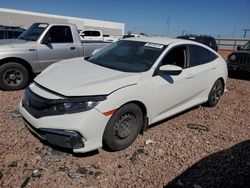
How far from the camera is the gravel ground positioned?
299 centimetres

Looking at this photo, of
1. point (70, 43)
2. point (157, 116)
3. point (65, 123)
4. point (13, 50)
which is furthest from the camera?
point (70, 43)

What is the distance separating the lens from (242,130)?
4781 millimetres

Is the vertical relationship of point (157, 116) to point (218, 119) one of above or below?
above

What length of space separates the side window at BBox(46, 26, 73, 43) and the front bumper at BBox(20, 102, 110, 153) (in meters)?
4.24

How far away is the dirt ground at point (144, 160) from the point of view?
299cm

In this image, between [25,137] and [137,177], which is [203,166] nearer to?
[137,177]

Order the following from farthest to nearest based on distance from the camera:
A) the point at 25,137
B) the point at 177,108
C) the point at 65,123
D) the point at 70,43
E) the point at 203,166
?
the point at 70,43, the point at 177,108, the point at 25,137, the point at 203,166, the point at 65,123

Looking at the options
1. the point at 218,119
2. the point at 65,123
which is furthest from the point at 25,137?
the point at 218,119

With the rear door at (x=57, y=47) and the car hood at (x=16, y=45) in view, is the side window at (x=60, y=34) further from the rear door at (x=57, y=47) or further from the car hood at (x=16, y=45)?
the car hood at (x=16, y=45)

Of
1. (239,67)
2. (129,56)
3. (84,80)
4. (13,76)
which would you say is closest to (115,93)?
(84,80)

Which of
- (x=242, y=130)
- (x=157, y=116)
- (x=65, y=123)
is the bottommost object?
(x=242, y=130)

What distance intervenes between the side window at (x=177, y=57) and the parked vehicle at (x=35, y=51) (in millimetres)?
3665

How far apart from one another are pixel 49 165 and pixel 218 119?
366cm

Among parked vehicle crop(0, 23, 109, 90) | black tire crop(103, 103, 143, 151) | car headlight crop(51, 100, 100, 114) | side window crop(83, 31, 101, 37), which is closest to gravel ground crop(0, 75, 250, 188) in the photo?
black tire crop(103, 103, 143, 151)
